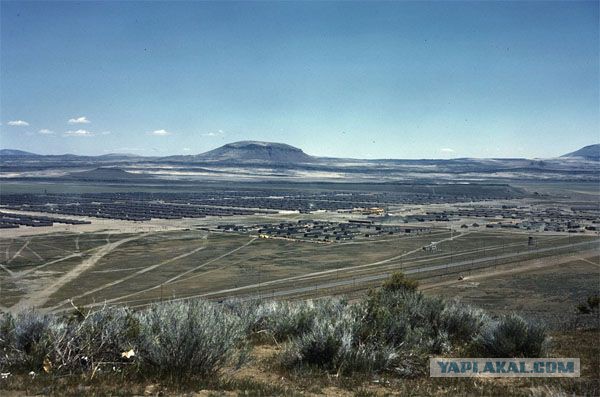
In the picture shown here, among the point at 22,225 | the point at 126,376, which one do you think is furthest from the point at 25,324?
the point at 22,225

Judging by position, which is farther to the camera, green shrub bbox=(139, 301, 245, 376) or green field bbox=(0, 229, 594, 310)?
green field bbox=(0, 229, 594, 310)

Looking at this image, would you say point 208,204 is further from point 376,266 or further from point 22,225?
point 376,266

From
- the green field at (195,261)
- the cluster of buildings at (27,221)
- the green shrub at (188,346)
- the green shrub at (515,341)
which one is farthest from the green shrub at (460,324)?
the cluster of buildings at (27,221)

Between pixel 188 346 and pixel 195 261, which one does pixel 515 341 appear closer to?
pixel 188 346

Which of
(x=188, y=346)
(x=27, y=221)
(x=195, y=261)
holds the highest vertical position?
(x=188, y=346)

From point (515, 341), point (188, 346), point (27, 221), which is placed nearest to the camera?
point (188, 346)

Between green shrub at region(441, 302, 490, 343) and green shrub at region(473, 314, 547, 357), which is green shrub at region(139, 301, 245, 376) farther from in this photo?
green shrub at region(441, 302, 490, 343)

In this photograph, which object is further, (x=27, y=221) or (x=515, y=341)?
(x=27, y=221)

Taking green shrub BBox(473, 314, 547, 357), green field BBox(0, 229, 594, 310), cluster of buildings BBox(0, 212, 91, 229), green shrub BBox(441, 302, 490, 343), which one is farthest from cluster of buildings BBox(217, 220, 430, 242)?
green shrub BBox(473, 314, 547, 357)

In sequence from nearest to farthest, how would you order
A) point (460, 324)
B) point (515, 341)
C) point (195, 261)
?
Answer: point (515, 341), point (460, 324), point (195, 261)

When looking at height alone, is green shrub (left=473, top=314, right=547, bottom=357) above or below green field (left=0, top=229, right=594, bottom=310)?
above

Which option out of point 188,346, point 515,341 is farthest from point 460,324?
point 188,346
